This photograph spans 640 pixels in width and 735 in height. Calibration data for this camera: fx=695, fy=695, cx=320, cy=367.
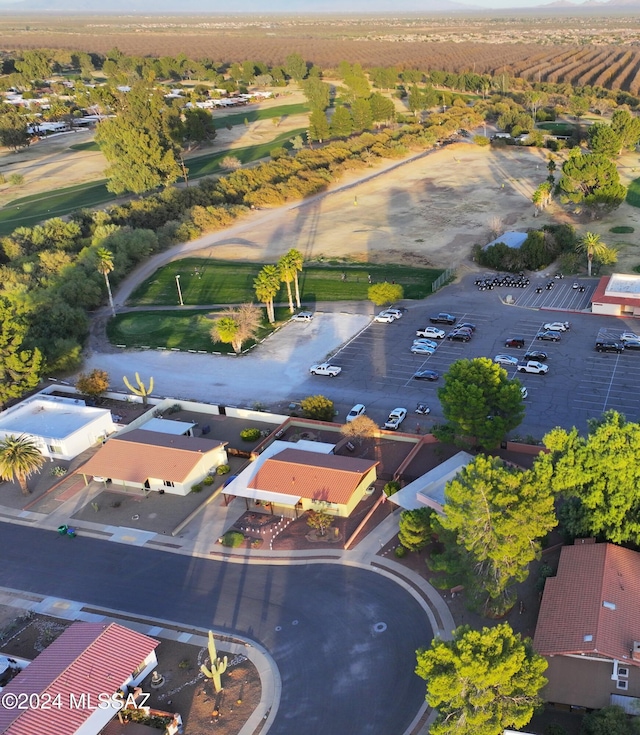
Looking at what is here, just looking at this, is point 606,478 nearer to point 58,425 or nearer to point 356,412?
point 356,412

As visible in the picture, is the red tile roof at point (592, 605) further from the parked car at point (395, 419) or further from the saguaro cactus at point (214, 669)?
the parked car at point (395, 419)

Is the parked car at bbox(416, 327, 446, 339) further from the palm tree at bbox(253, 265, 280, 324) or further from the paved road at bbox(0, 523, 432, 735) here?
the paved road at bbox(0, 523, 432, 735)

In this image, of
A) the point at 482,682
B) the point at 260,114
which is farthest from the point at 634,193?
the point at 260,114

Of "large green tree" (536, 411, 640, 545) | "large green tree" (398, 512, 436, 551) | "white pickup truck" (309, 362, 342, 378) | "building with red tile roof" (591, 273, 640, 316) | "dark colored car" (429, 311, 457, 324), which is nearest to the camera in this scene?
"large green tree" (536, 411, 640, 545)

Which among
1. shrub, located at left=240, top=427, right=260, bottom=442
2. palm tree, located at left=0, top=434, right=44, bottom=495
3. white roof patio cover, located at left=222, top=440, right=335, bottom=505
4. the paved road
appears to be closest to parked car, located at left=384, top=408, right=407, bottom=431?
white roof patio cover, located at left=222, top=440, right=335, bottom=505

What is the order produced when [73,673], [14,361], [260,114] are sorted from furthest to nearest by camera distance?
[260,114] < [14,361] < [73,673]

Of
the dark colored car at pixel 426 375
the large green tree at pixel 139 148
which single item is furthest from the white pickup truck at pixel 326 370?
the large green tree at pixel 139 148
